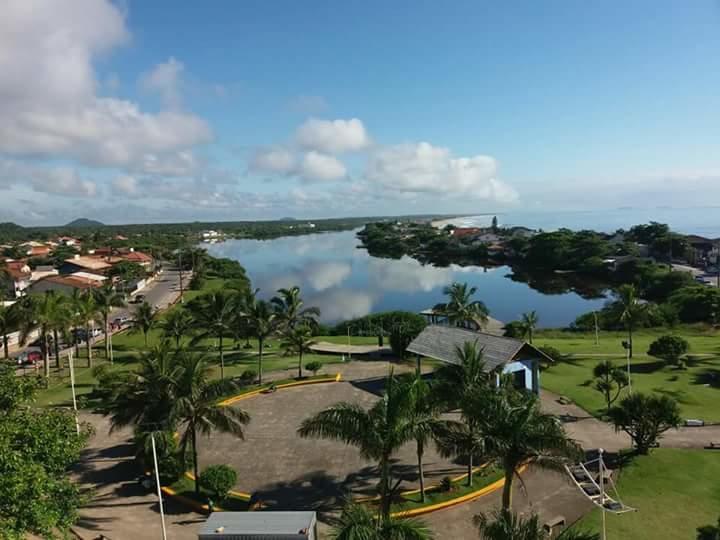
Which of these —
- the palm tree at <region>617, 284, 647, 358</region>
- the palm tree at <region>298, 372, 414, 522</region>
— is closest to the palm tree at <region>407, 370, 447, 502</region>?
the palm tree at <region>298, 372, 414, 522</region>

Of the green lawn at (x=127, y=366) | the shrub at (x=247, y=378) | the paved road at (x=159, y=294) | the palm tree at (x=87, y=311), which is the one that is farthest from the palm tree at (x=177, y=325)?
the paved road at (x=159, y=294)

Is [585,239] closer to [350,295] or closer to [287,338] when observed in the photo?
[350,295]

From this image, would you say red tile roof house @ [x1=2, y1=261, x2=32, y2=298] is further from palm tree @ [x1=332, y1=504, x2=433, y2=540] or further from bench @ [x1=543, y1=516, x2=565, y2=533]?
bench @ [x1=543, y1=516, x2=565, y2=533]

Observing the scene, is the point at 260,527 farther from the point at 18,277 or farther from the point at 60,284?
the point at 18,277

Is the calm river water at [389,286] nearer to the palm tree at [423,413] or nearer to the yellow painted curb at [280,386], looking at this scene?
the yellow painted curb at [280,386]

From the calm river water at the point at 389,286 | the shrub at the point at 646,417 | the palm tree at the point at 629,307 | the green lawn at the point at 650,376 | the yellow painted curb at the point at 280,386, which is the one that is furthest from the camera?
the calm river water at the point at 389,286

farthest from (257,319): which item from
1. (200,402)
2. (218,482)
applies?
(218,482)

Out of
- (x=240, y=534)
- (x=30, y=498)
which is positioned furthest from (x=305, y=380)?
(x=30, y=498)
